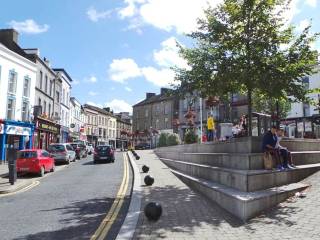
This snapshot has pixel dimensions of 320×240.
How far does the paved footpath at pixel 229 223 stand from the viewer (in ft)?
26.9

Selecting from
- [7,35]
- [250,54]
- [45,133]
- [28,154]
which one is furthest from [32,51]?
[250,54]

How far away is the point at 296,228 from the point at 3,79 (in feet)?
102

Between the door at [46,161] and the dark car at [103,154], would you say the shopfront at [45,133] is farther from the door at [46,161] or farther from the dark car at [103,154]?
the door at [46,161]

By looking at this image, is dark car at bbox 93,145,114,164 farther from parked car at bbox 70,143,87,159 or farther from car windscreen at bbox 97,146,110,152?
parked car at bbox 70,143,87,159

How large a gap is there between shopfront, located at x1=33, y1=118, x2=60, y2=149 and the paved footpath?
33.5 meters

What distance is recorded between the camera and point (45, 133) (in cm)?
4697

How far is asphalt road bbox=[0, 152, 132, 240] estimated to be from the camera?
8938 millimetres

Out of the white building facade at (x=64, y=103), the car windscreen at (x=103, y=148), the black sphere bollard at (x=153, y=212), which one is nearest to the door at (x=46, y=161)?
the car windscreen at (x=103, y=148)

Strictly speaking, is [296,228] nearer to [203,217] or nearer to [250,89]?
[203,217]

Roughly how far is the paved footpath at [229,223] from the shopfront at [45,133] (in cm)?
3348

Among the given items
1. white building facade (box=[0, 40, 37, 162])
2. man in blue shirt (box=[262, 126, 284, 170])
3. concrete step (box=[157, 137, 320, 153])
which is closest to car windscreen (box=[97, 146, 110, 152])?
white building facade (box=[0, 40, 37, 162])

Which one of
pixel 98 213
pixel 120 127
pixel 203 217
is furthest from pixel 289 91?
pixel 120 127

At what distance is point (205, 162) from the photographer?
16641mm

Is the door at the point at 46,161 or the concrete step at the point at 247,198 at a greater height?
the door at the point at 46,161
